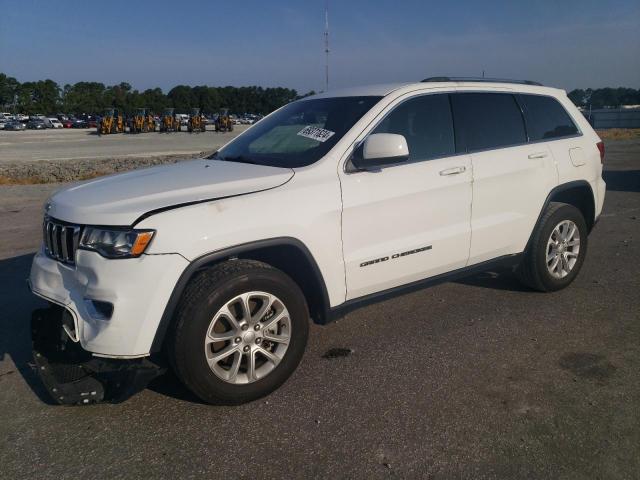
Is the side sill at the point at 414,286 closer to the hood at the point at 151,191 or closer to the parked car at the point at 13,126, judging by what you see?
the hood at the point at 151,191

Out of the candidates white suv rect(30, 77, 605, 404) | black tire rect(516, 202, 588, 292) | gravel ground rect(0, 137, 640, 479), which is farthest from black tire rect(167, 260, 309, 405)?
black tire rect(516, 202, 588, 292)

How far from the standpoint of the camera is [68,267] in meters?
3.04

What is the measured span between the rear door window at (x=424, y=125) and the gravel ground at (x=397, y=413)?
4.53 ft

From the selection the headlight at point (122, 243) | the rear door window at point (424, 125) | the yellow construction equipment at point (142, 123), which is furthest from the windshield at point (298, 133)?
the yellow construction equipment at point (142, 123)

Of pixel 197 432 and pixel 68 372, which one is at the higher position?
pixel 68 372

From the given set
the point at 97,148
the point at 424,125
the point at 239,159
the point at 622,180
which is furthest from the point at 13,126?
the point at 424,125

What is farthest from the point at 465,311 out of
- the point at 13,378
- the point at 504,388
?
the point at 13,378

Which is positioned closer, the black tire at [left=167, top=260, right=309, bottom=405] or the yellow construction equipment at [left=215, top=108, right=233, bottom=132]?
the black tire at [left=167, top=260, right=309, bottom=405]

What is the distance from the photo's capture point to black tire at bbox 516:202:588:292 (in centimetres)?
468

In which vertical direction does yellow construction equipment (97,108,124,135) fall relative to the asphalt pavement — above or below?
above

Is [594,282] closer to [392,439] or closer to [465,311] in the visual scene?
[465,311]

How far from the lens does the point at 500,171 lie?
14.1 ft

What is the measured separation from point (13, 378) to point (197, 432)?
1522mm

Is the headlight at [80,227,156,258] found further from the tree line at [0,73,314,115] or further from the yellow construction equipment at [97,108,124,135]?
the tree line at [0,73,314,115]
